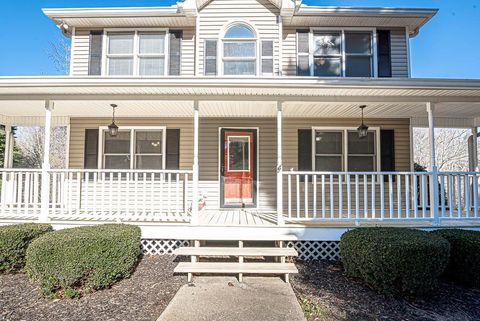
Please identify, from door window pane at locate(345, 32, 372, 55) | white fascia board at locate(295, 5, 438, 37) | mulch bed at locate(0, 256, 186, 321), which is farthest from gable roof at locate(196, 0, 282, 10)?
mulch bed at locate(0, 256, 186, 321)

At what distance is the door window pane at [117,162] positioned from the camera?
7.58 metres

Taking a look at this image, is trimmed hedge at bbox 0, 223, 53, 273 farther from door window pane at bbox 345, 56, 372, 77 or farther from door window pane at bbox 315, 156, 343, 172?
door window pane at bbox 345, 56, 372, 77

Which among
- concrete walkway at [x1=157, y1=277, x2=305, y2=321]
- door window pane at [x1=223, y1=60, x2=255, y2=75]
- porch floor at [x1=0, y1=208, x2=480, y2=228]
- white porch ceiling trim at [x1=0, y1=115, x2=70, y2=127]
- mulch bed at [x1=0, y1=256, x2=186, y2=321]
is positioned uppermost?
door window pane at [x1=223, y1=60, x2=255, y2=75]

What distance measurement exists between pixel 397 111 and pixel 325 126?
1593 mm

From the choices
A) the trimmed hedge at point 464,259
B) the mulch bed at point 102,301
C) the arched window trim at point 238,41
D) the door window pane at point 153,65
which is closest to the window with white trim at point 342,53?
the arched window trim at point 238,41

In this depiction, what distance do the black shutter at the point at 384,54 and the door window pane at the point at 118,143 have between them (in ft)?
21.6

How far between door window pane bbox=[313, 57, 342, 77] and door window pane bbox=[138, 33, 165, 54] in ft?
13.0

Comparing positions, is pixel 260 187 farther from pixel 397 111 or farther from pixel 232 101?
pixel 397 111

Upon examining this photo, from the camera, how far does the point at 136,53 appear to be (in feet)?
25.8

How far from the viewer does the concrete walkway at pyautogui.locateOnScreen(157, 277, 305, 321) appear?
3297 millimetres

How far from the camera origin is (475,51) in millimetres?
22594

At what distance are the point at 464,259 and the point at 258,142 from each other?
15.0 ft

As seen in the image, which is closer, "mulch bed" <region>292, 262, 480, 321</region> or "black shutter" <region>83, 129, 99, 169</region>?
"mulch bed" <region>292, 262, 480, 321</region>

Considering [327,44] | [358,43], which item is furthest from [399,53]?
[327,44]
